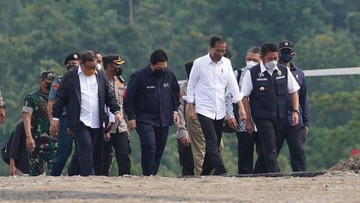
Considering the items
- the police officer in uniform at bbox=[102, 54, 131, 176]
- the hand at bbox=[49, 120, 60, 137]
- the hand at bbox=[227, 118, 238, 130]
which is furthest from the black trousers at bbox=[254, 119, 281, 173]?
the hand at bbox=[49, 120, 60, 137]

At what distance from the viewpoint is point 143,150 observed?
64.8ft

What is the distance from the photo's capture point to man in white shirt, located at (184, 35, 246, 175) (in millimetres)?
19250

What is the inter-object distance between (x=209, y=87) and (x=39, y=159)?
2614mm

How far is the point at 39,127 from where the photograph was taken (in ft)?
68.6

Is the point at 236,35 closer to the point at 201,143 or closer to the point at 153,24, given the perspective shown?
the point at 153,24

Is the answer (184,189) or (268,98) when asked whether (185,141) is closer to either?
(268,98)

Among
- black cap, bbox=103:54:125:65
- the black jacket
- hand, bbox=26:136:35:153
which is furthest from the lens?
hand, bbox=26:136:35:153

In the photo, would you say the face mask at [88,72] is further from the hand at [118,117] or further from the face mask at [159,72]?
the face mask at [159,72]

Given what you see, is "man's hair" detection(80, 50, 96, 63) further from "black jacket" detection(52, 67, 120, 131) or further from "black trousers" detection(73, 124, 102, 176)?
"black trousers" detection(73, 124, 102, 176)

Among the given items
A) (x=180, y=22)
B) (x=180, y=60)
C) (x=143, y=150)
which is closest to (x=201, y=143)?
(x=143, y=150)

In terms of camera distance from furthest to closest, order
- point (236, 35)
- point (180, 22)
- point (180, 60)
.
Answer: point (180, 22)
point (236, 35)
point (180, 60)

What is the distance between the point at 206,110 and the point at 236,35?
83827 millimetres

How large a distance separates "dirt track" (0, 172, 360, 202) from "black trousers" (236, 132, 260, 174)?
1890 millimetres

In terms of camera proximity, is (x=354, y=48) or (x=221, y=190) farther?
(x=354, y=48)
